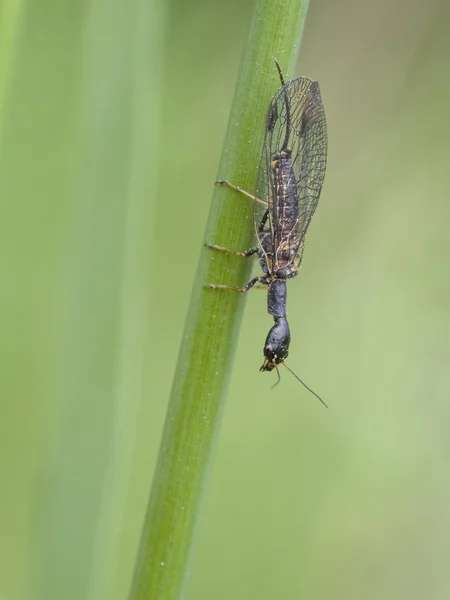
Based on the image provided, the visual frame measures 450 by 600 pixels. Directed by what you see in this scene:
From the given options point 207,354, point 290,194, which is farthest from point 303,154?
point 207,354

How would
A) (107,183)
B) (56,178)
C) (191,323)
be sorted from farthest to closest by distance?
1. (56,178)
2. (107,183)
3. (191,323)

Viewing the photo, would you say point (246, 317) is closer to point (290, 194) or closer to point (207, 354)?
point (290, 194)

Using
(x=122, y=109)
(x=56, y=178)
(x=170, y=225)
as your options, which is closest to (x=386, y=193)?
(x=170, y=225)

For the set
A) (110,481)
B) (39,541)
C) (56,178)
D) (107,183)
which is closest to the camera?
(39,541)

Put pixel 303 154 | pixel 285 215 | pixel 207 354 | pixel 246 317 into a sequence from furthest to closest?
pixel 246 317
pixel 303 154
pixel 285 215
pixel 207 354

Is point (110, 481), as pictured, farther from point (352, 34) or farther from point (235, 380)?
point (352, 34)

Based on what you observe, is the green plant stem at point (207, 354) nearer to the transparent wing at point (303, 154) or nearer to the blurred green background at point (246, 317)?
the blurred green background at point (246, 317)
